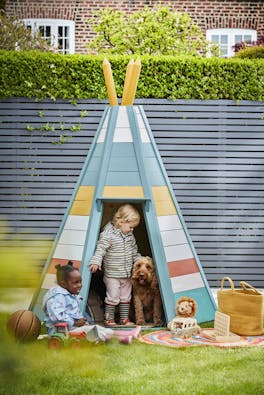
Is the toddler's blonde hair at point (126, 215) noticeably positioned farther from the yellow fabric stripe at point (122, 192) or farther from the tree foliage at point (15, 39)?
the tree foliage at point (15, 39)

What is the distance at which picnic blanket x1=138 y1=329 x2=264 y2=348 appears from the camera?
5184mm

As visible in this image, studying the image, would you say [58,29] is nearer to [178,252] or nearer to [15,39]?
[15,39]

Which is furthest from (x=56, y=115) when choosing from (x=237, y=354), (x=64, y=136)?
(x=237, y=354)

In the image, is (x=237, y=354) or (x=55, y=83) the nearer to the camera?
(x=237, y=354)

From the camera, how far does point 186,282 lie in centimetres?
594

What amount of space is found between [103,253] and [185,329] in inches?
36.4

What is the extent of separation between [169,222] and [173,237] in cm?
14

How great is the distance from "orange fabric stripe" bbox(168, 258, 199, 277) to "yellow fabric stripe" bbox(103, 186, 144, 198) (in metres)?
0.62

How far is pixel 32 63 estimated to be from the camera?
844cm

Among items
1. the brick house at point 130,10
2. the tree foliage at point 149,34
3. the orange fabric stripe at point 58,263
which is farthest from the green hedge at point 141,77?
the brick house at point 130,10

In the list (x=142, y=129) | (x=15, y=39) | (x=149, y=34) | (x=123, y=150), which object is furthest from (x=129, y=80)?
(x=149, y=34)

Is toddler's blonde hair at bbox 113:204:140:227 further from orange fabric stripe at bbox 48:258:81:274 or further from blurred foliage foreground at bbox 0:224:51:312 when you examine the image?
blurred foliage foreground at bbox 0:224:51:312

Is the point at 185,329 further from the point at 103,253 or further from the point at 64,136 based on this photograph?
the point at 64,136

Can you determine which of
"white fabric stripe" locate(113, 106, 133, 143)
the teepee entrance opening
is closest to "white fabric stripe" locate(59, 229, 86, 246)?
the teepee entrance opening
